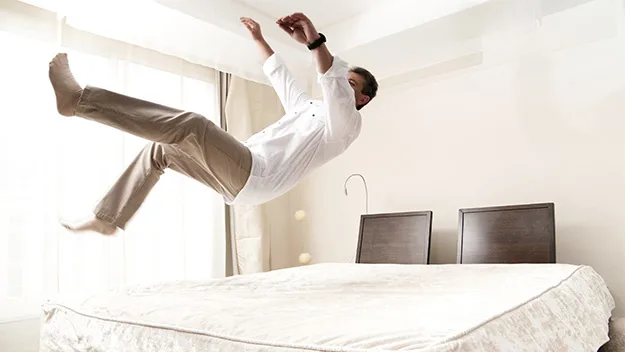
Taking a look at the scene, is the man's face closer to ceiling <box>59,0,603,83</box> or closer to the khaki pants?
the khaki pants

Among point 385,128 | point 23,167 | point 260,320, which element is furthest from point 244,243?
point 260,320

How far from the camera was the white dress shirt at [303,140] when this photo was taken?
86.2 inches

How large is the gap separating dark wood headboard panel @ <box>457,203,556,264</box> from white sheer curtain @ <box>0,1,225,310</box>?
1899 mm

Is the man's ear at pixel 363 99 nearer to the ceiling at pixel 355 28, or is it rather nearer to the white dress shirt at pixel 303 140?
the white dress shirt at pixel 303 140

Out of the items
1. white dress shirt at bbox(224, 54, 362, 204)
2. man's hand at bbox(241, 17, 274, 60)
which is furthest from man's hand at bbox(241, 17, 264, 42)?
white dress shirt at bbox(224, 54, 362, 204)

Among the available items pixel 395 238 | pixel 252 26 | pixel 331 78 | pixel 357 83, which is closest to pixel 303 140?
pixel 331 78

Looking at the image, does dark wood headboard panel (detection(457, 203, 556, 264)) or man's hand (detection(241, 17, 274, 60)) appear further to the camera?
dark wood headboard panel (detection(457, 203, 556, 264))

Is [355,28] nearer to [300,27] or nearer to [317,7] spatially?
[317,7]

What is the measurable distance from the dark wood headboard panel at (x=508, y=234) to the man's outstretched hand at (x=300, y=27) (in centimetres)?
168

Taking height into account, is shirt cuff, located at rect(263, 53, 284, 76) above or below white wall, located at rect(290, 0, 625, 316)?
above

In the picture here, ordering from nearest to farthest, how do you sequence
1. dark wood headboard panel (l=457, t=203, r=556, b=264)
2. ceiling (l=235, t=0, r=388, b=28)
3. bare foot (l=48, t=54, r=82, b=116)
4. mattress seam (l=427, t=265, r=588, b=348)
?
mattress seam (l=427, t=265, r=588, b=348)
bare foot (l=48, t=54, r=82, b=116)
dark wood headboard panel (l=457, t=203, r=556, b=264)
ceiling (l=235, t=0, r=388, b=28)

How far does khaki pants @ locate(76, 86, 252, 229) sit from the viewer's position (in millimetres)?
1756

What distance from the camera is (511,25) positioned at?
11.2 feet

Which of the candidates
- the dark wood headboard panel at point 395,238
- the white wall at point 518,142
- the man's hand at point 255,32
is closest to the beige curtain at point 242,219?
the white wall at point 518,142
